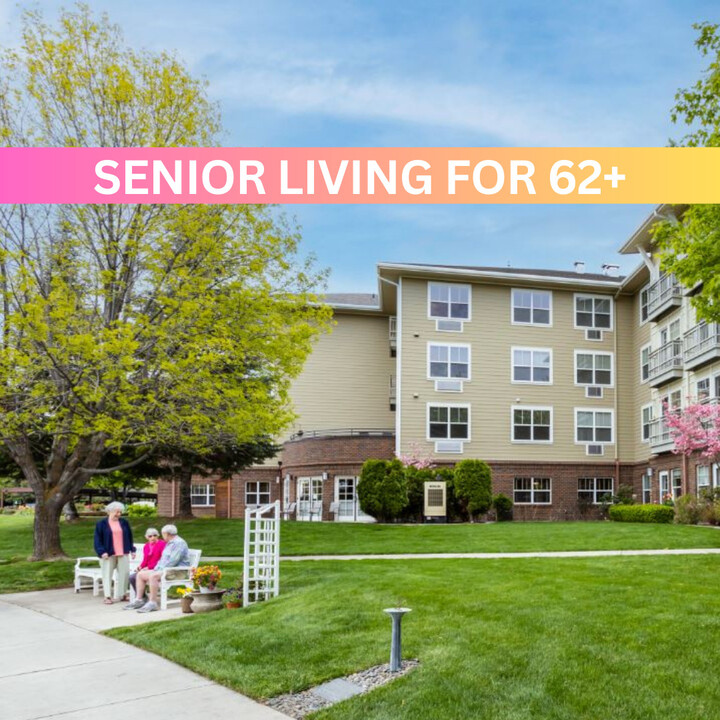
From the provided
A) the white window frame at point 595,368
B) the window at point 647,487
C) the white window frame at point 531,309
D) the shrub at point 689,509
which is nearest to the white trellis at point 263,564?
the shrub at point 689,509

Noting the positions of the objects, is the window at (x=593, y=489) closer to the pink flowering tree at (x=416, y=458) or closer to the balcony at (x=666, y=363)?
the balcony at (x=666, y=363)

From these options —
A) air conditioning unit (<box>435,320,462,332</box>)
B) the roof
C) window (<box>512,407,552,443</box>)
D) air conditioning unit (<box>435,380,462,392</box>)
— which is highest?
the roof

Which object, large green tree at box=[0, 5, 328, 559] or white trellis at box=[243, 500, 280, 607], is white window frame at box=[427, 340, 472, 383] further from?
white trellis at box=[243, 500, 280, 607]

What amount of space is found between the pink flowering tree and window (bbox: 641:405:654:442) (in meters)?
9.22

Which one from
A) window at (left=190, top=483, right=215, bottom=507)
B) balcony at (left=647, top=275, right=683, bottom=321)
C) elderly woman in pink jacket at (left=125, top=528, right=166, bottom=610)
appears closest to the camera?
elderly woman in pink jacket at (left=125, top=528, right=166, bottom=610)

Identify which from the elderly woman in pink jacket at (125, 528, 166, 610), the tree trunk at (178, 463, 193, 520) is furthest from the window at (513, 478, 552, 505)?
the elderly woman in pink jacket at (125, 528, 166, 610)

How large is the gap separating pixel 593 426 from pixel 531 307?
5856 millimetres

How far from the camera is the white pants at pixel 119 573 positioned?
13664 millimetres

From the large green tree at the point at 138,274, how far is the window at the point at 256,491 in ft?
72.0

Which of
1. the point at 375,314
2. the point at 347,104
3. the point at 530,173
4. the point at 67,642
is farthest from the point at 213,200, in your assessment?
the point at 375,314

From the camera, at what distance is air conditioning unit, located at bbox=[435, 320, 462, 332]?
1449 inches

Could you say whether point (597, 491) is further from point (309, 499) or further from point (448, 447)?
point (309, 499)

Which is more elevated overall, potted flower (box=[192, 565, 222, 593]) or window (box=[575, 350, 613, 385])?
window (box=[575, 350, 613, 385])

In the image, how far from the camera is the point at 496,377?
122ft
